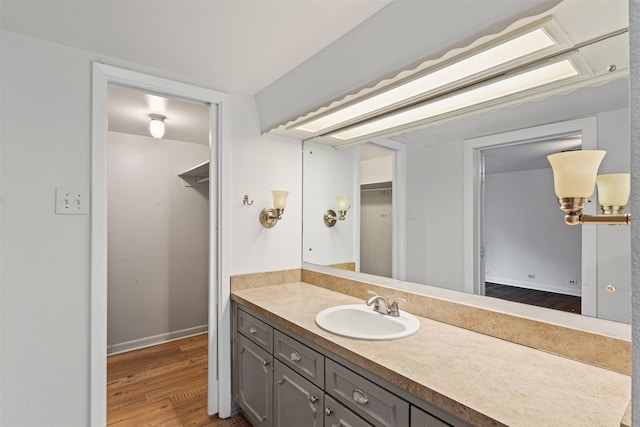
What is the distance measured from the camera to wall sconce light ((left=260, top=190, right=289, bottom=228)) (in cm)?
215

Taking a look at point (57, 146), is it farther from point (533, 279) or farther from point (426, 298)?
point (533, 279)

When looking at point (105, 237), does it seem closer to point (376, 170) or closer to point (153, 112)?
point (153, 112)

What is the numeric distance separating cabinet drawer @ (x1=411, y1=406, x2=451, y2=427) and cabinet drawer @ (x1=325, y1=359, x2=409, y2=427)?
0.02 meters

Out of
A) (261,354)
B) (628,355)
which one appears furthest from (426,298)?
(261,354)

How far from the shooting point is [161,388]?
2.33m

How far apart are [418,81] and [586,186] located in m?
0.72

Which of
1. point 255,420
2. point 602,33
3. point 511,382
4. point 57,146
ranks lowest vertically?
point 255,420

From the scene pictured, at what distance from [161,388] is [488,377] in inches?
90.5

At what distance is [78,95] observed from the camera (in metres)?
1.58

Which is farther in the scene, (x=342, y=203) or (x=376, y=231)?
(x=342, y=203)

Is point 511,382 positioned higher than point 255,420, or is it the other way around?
point 511,382

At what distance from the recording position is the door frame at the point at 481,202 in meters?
1.10

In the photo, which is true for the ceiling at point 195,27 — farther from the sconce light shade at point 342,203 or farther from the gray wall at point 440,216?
the sconce light shade at point 342,203

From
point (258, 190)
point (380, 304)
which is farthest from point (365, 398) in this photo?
point (258, 190)
